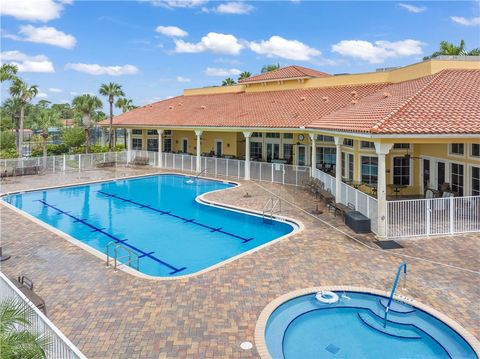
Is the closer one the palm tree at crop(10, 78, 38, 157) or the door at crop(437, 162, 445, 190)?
the door at crop(437, 162, 445, 190)

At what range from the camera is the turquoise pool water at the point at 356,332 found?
6.93m

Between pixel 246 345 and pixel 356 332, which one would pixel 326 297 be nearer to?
pixel 356 332

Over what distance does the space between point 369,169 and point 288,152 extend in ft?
34.2

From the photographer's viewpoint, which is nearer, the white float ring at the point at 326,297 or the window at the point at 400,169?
the white float ring at the point at 326,297

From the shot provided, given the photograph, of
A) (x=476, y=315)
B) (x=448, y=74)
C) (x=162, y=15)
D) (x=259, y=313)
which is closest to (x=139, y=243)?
(x=259, y=313)

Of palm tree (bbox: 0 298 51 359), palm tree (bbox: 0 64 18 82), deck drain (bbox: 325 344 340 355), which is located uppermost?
palm tree (bbox: 0 64 18 82)

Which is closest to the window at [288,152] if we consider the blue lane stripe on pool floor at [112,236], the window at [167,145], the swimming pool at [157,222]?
the swimming pool at [157,222]

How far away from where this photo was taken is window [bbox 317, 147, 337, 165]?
960 inches

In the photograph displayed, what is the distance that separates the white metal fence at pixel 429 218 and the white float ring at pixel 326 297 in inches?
184

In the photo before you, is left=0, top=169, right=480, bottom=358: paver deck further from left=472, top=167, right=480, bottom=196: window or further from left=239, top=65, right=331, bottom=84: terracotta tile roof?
left=239, top=65, right=331, bottom=84: terracotta tile roof

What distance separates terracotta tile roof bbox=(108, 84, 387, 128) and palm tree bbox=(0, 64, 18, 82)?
10542 millimetres

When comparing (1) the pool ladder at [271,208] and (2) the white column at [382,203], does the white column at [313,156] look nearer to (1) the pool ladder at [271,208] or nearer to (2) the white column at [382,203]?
(1) the pool ladder at [271,208]

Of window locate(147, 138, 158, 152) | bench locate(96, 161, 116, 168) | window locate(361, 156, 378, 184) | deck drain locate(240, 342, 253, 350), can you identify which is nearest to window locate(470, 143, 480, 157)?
window locate(361, 156, 378, 184)

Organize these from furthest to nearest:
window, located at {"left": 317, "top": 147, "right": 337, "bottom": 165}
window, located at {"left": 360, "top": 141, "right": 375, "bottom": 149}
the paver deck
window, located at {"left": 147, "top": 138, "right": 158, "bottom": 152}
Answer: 1. window, located at {"left": 147, "top": 138, "right": 158, "bottom": 152}
2. window, located at {"left": 317, "top": 147, "right": 337, "bottom": 165}
3. window, located at {"left": 360, "top": 141, "right": 375, "bottom": 149}
4. the paver deck
